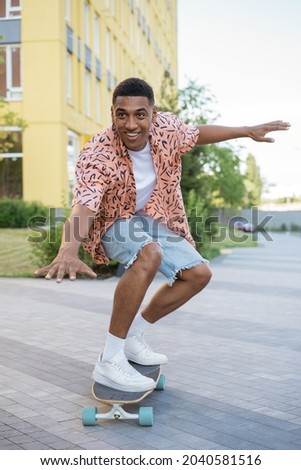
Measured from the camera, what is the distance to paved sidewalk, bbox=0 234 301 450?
11.9ft

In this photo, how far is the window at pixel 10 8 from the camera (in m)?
20.9

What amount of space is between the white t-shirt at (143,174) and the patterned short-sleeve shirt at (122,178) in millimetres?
30

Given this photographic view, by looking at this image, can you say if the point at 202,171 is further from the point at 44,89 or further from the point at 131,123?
the point at 131,123

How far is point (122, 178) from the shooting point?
13.3 ft

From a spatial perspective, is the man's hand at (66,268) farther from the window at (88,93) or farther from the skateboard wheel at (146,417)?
the window at (88,93)

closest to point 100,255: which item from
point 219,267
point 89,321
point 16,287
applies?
point 89,321

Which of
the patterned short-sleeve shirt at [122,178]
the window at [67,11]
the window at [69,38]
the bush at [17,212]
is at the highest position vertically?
the window at [67,11]

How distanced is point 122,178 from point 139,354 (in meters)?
1.14

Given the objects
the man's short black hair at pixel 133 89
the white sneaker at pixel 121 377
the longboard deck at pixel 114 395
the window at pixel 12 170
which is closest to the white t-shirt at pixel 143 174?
the man's short black hair at pixel 133 89

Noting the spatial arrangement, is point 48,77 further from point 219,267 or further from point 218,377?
point 218,377

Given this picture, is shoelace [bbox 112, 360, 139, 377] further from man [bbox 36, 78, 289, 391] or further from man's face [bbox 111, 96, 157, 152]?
man's face [bbox 111, 96, 157, 152]
